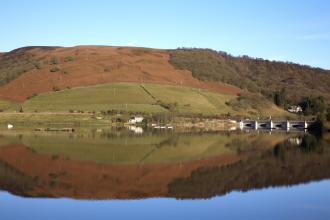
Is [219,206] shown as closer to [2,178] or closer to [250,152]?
[2,178]

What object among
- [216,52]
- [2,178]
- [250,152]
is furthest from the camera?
[216,52]

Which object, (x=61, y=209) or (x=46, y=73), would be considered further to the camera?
(x=46, y=73)

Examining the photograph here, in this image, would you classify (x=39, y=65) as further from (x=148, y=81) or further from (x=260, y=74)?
(x=260, y=74)

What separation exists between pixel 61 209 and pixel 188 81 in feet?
398

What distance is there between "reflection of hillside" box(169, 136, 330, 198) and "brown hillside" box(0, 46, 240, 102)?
85.5m

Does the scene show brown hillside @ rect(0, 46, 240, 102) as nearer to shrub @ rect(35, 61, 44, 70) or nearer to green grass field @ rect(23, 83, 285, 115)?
shrub @ rect(35, 61, 44, 70)

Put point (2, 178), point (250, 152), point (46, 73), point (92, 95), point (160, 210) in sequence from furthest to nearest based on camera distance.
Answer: point (46, 73)
point (92, 95)
point (250, 152)
point (2, 178)
point (160, 210)

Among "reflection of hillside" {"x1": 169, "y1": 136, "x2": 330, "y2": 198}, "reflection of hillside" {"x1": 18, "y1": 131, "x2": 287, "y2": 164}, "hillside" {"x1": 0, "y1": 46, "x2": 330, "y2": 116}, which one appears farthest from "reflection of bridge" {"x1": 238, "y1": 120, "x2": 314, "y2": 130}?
"reflection of hillside" {"x1": 169, "y1": 136, "x2": 330, "y2": 198}

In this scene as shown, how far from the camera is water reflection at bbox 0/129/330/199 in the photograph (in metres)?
26.8

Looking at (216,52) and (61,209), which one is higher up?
(216,52)

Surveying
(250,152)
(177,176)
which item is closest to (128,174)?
(177,176)

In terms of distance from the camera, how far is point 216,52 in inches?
7003

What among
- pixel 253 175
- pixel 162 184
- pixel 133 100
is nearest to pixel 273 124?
pixel 133 100

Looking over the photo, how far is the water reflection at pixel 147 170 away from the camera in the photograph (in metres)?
26.8
